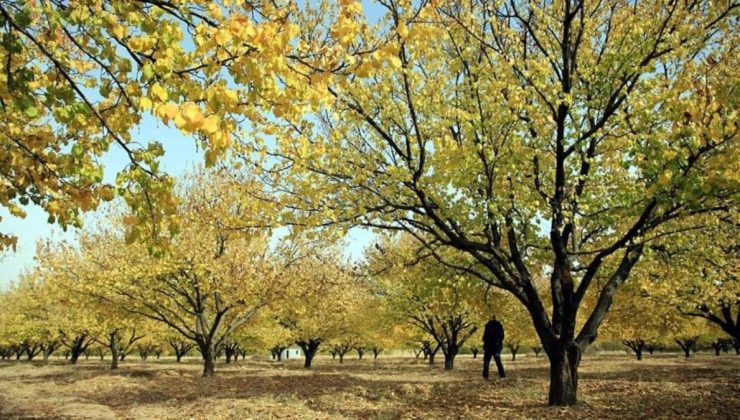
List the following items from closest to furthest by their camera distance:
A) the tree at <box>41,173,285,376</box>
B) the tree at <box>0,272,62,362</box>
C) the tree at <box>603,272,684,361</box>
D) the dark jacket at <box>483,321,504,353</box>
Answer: the dark jacket at <box>483,321,504,353</box>, the tree at <box>41,173,285,376</box>, the tree at <box>603,272,684,361</box>, the tree at <box>0,272,62,362</box>

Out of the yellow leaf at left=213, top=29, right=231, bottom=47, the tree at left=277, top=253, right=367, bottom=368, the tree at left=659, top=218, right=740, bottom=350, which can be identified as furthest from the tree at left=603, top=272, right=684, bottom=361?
the yellow leaf at left=213, top=29, right=231, bottom=47

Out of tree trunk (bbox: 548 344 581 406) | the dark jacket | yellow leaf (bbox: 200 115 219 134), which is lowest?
tree trunk (bbox: 548 344 581 406)

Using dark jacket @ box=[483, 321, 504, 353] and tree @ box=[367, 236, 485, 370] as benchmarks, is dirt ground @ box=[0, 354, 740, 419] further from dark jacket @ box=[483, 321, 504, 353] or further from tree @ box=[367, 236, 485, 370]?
tree @ box=[367, 236, 485, 370]

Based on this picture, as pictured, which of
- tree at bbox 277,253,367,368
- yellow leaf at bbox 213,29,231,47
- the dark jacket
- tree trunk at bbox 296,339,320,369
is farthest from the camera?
tree trunk at bbox 296,339,320,369

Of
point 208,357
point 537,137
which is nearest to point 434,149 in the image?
point 537,137

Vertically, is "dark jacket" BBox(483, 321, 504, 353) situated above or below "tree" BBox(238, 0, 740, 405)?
below

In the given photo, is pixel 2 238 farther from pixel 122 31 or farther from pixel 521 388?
pixel 521 388

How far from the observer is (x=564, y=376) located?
31.8 ft

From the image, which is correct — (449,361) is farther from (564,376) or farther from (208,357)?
(564,376)

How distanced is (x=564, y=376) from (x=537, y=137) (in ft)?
15.5

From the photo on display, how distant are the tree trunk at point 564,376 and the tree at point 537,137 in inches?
1.0

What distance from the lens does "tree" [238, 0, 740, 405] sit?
790cm

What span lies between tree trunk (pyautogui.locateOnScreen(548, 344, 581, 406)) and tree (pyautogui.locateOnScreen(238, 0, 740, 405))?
1.0 inches

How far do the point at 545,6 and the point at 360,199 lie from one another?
18.2 ft
